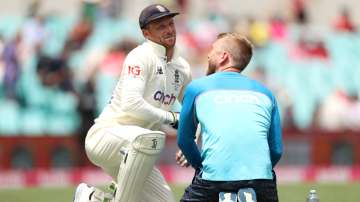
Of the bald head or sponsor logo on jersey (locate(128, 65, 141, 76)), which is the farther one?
sponsor logo on jersey (locate(128, 65, 141, 76))

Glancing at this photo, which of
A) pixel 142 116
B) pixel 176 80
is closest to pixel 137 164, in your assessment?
pixel 142 116

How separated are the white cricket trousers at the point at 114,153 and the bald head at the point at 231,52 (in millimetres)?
1150

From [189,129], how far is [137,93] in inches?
33.9

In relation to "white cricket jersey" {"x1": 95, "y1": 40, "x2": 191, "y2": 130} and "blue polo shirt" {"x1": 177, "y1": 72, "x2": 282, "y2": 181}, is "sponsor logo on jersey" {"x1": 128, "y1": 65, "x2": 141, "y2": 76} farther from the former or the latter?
"blue polo shirt" {"x1": 177, "y1": 72, "x2": 282, "y2": 181}

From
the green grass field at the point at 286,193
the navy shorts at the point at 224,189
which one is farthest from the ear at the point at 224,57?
the green grass field at the point at 286,193

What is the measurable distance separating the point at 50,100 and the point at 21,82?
1.60ft

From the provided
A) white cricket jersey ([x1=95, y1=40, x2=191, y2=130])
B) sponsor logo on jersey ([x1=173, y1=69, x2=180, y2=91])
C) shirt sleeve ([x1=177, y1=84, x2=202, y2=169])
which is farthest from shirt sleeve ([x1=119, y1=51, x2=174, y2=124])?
shirt sleeve ([x1=177, y1=84, x2=202, y2=169])

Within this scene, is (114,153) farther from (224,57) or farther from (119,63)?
(119,63)

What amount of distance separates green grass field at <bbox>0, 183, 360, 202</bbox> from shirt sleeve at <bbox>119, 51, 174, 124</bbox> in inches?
155

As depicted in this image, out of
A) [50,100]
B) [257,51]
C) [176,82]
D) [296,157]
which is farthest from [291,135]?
[176,82]

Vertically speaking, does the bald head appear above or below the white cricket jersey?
above

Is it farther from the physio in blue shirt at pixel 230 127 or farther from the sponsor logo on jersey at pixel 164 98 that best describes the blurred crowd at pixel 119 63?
the physio in blue shirt at pixel 230 127

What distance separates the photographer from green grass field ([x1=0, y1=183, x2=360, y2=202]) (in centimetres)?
1103

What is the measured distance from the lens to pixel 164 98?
22.7ft
